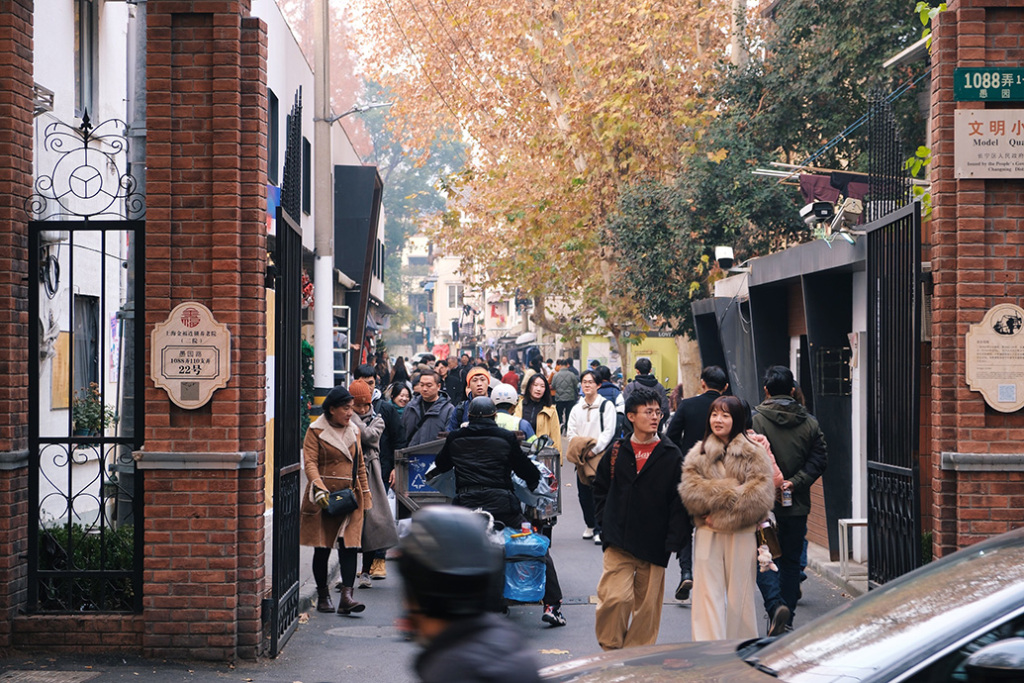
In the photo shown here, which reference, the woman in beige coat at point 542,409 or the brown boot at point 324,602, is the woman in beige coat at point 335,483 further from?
the woman in beige coat at point 542,409

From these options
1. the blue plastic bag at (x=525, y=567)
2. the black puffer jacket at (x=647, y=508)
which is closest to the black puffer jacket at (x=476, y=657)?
the black puffer jacket at (x=647, y=508)

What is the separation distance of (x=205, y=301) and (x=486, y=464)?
242 cm

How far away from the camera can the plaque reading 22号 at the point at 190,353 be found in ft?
26.0

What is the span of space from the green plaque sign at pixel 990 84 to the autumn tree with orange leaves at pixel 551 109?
16.3 metres

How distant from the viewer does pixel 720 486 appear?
24.5 feet

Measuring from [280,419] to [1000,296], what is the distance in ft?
15.4

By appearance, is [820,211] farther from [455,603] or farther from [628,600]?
[455,603]

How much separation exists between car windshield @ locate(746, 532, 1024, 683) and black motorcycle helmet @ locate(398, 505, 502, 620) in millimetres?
1409

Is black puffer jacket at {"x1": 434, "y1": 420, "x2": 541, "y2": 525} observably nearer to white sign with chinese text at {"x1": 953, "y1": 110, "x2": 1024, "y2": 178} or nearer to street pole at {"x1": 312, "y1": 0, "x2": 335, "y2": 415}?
white sign with chinese text at {"x1": 953, "y1": 110, "x2": 1024, "y2": 178}

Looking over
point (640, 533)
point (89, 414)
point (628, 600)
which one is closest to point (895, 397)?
point (640, 533)

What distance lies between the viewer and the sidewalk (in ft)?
35.2

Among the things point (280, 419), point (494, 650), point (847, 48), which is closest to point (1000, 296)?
point (280, 419)

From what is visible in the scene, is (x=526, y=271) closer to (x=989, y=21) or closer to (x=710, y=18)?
(x=710, y=18)

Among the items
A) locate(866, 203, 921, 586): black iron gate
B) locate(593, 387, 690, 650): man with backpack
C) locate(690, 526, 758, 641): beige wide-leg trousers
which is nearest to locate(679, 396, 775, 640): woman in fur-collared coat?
locate(690, 526, 758, 641): beige wide-leg trousers
